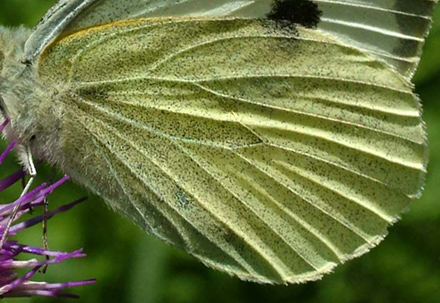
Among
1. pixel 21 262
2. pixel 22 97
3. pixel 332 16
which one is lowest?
pixel 21 262

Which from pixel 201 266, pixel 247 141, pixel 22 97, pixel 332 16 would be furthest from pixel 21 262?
pixel 201 266

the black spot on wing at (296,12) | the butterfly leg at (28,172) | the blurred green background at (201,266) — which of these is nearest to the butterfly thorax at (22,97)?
the butterfly leg at (28,172)

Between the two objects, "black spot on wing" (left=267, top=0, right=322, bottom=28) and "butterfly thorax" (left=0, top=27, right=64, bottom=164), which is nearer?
"butterfly thorax" (left=0, top=27, right=64, bottom=164)

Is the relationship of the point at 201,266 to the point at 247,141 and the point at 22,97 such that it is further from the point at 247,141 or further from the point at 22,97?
the point at 22,97

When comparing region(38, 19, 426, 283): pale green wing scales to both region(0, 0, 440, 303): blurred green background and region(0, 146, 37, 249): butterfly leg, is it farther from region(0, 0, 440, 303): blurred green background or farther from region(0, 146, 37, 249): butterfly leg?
region(0, 0, 440, 303): blurred green background

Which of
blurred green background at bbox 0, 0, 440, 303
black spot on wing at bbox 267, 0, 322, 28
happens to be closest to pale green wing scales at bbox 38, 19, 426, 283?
black spot on wing at bbox 267, 0, 322, 28

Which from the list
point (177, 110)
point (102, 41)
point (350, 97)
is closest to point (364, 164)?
point (350, 97)

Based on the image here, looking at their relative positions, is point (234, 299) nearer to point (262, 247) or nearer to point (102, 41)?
Result: point (262, 247)

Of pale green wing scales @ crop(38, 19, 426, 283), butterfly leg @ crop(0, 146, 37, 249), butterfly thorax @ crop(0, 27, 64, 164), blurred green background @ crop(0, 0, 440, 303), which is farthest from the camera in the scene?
blurred green background @ crop(0, 0, 440, 303)
